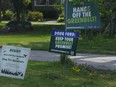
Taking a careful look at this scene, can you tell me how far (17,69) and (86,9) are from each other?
135 inches

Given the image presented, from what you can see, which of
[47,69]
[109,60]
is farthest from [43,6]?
Answer: [47,69]

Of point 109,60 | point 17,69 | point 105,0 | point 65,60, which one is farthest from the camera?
point 109,60

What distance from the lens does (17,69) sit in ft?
30.3

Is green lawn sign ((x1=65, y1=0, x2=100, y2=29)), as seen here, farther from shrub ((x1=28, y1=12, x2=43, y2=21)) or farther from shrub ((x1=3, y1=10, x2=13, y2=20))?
shrub ((x1=3, y1=10, x2=13, y2=20))

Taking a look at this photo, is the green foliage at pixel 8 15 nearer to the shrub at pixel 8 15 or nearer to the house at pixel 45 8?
the shrub at pixel 8 15

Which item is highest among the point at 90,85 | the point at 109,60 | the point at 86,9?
the point at 86,9

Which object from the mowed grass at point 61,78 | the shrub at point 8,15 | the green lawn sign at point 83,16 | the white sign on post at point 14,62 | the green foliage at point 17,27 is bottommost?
the shrub at point 8,15

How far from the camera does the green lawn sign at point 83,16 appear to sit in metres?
11.7

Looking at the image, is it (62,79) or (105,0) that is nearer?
(62,79)

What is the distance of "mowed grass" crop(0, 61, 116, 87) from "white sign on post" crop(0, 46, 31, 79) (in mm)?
283

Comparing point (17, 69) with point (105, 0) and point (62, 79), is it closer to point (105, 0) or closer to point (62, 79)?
point (62, 79)

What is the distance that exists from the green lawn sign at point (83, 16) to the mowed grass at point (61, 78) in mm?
1235

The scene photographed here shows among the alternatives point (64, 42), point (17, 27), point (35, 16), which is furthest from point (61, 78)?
point (35, 16)

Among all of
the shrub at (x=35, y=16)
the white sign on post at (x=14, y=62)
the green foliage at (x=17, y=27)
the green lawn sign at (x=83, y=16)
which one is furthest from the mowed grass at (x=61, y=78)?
the shrub at (x=35, y=16)
